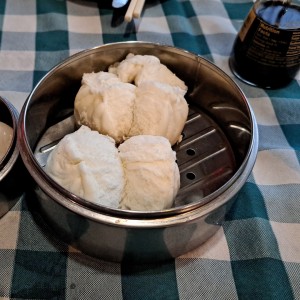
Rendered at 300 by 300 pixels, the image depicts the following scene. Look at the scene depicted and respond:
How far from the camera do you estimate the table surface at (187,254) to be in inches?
23.0

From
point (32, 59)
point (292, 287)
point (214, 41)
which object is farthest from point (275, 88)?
point (32, 59)

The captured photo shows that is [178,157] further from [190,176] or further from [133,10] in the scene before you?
[133,10]

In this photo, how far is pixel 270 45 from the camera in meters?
0.83

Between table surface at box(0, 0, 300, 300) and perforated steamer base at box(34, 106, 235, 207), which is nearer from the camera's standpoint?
table surface at box(0, 0, 300, 300)

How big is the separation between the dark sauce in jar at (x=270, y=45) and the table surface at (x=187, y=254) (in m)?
0.05

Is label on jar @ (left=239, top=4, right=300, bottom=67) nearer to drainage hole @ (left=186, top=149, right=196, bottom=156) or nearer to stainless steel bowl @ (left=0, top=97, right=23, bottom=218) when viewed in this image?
drainage hole @ (left=186, top=149, right=196, bottom=156)

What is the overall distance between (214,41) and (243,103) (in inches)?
16.1

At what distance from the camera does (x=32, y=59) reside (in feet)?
3.06

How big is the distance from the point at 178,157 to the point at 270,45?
348 millimetres

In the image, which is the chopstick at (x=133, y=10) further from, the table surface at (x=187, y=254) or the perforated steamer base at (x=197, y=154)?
the perforated steamer base at (x=197, y=154)

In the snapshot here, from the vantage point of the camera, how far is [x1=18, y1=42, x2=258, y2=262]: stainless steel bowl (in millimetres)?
515

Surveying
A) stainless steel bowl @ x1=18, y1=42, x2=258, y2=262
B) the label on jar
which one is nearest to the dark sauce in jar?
the label on jar

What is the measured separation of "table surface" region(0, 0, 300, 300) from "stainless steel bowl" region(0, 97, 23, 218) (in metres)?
0.02

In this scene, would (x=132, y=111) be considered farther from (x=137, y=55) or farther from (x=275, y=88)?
(x=275, y=88)
